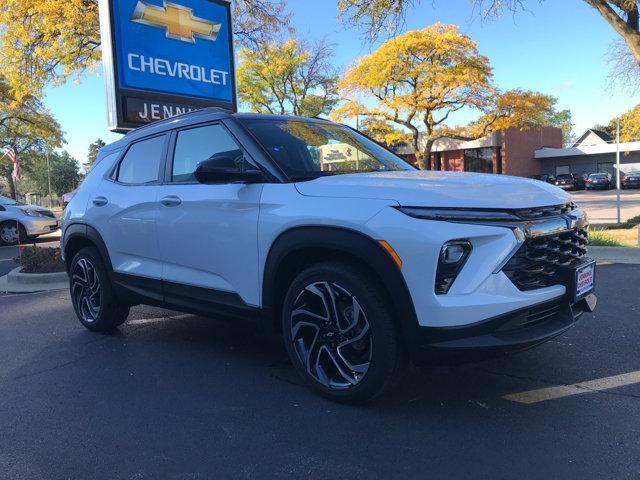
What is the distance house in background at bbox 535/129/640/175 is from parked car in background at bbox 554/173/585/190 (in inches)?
222

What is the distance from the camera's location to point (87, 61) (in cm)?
1892

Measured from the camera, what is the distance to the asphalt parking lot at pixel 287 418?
2686 mm

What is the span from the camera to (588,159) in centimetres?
4956

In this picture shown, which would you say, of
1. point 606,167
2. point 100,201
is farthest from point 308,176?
point 606,167

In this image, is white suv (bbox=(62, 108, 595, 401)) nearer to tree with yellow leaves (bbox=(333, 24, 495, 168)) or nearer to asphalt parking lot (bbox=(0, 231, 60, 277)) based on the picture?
asphalt parking lot (bbox=(0, 231, 60, 277))

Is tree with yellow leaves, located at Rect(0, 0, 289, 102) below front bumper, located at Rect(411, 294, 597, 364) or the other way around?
the other way around

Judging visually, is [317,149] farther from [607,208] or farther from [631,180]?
[631,180]

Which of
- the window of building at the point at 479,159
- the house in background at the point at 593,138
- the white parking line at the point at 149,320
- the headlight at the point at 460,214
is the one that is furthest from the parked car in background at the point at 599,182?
the headlight at the point at 460,214

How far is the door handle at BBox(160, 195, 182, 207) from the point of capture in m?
4.07

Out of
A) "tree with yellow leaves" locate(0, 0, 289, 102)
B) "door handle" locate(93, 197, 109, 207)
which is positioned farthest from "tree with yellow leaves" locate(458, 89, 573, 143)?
"door handle" locate(93, 197, 109, 207)

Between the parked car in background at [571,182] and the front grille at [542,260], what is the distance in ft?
141

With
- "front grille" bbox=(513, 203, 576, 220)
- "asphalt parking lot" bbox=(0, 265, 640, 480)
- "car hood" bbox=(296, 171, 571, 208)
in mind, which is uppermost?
"car hood" bbox=(296, 171, 571, 208)

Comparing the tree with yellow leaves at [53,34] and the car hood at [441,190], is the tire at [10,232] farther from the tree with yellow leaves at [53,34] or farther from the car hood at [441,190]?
the car hood at [441,190]

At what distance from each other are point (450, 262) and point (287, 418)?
4.45 feet
